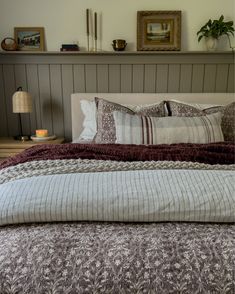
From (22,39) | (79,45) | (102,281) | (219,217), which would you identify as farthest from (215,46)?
(102,281)

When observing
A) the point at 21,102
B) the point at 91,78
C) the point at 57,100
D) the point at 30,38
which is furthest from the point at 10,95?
the point at 91,78

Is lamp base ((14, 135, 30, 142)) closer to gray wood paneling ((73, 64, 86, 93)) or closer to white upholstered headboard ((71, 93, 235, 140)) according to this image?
white upholstered headboard ((71, 93, 235, 140))

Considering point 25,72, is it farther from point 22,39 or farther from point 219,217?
point 219,217

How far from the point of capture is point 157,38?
8.57 ft

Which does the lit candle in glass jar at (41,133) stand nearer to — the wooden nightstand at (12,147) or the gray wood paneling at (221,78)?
the wooden nightstand at (12,147)

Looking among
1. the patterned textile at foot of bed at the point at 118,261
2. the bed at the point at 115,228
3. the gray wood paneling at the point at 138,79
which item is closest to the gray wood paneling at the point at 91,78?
the gray wood paneling at the point at 138,79

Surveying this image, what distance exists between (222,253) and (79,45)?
7.74 ft

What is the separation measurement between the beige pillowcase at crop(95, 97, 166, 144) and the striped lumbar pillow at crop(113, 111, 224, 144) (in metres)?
0.10

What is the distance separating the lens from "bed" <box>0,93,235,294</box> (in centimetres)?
71

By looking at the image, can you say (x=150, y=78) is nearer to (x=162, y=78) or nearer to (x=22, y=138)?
(x=162, y=78)

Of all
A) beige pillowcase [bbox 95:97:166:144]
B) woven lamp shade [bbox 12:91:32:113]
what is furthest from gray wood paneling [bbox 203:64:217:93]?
woven lamp shade [bbox 12:91:32:113]

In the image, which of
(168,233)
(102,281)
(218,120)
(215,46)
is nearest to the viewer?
(102,281)

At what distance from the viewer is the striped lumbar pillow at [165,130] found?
6.22 ft

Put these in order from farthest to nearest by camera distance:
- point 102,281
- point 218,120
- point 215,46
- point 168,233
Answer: point 215,46
point 218,120
point 168,233
point 102,281
